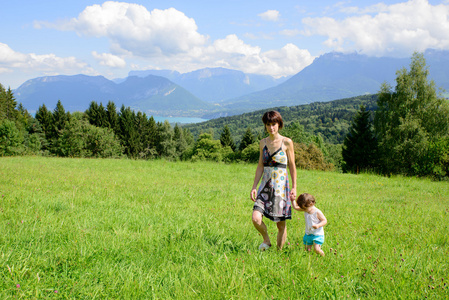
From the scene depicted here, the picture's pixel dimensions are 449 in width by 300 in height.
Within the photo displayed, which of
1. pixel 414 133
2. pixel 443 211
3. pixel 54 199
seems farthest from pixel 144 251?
pixel 414 133

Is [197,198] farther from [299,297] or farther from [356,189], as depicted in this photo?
[356,189]

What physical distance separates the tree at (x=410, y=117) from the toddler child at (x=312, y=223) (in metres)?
33.2

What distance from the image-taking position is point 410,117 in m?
31.4

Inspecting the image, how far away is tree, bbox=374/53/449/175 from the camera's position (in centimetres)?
3047

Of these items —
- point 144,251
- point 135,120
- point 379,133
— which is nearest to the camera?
point 144,251

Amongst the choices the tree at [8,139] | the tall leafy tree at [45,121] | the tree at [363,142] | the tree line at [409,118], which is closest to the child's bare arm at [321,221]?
the tree line at [409,118]

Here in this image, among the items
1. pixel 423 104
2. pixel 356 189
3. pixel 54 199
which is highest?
pixel 423 104

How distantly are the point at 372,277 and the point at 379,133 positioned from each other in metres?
37.9

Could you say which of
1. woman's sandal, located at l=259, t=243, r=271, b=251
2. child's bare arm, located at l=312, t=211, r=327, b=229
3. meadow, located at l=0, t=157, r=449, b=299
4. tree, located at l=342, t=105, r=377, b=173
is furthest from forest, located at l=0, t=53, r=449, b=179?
woman's sandal, located at l=259, t=243, r=271, b=251

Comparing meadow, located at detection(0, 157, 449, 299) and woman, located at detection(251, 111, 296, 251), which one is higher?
woman, located at detection(251, 111, 296, 251)

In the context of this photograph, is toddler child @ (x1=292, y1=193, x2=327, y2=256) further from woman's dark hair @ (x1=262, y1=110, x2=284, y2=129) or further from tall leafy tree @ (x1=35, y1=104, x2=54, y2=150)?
tall leafy tree @ (x1=35, y1=104, x2=54, y2=150)

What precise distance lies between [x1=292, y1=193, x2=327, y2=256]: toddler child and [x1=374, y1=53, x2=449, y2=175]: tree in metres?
33.2

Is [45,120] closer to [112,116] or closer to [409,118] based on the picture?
[112,116]

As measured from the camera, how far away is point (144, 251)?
3.74 meters
